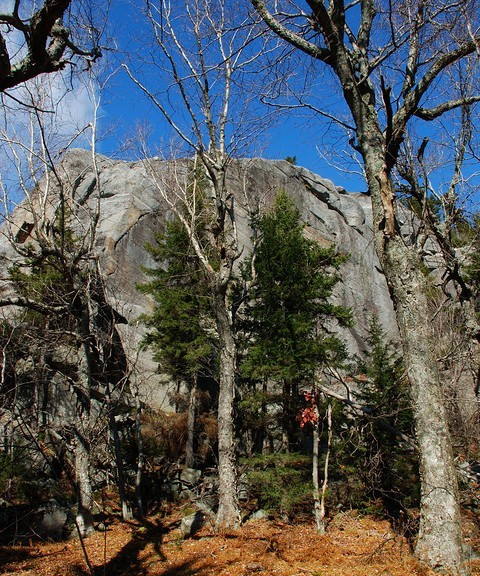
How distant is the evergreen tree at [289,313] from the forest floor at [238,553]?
4.13 metres

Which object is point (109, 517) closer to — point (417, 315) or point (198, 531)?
point (198, 531)

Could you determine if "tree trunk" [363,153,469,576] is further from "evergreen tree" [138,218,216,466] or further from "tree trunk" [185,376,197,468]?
"tree trunk" [185,376,197,468]

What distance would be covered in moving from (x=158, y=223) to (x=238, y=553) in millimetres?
22144

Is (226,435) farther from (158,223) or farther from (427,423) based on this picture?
(158,223)

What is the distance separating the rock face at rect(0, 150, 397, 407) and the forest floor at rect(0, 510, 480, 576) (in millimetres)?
9209

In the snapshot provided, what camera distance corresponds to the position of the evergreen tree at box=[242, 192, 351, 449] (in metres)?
13.2

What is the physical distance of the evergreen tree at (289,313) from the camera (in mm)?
13188

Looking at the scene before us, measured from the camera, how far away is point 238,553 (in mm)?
6758

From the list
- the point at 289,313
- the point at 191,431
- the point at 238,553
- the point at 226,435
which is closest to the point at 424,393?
the point at 238,553

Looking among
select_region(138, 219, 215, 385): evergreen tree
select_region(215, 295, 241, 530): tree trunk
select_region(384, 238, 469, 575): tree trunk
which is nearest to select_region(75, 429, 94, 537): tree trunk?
select_region(215, 295, 241, 530): tree trunk

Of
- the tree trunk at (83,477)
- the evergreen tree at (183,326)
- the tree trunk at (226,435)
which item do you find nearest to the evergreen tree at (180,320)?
the evergreen tree at (183,326)

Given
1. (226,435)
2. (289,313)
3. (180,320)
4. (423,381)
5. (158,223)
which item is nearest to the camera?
(423,381)

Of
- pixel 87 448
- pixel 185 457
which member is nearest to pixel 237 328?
pixel 185 457

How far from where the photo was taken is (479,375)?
26.5ft
